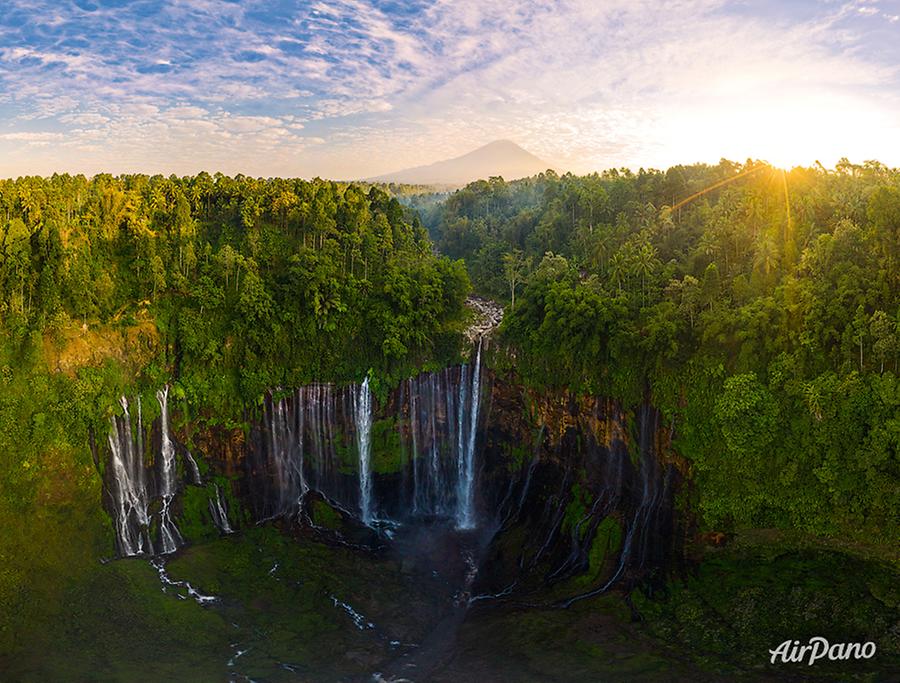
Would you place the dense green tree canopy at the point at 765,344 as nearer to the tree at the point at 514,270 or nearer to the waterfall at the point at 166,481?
the tree at the point at 514,270

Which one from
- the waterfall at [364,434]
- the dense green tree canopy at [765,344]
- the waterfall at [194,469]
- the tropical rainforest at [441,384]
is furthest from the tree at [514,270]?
the waterfall at [194,469]

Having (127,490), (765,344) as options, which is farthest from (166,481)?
(765,344)

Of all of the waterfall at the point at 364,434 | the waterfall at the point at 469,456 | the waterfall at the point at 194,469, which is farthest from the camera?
the waterfall at the point at 364,434

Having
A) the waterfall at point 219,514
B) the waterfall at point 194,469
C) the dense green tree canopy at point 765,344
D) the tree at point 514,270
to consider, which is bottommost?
the waterfall at point 219,514

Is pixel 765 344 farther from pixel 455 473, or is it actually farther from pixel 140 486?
pixel 140 486

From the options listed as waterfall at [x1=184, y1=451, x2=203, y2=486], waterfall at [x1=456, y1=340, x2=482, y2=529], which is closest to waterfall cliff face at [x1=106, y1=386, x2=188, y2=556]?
waterfall at [x1=184, y1=451, x2=203, y2=486]

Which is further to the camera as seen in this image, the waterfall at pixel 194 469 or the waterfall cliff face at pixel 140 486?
the waterfall at pixel 194 469

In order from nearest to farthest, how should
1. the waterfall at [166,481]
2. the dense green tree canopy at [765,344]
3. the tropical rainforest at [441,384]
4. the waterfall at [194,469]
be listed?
the tropical rainforest at [441,384] < the dense green tree canopy at [765,344] < the waterfall at [166,481] < the waterfall at [194,469]

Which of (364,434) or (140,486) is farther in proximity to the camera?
(364,434)
